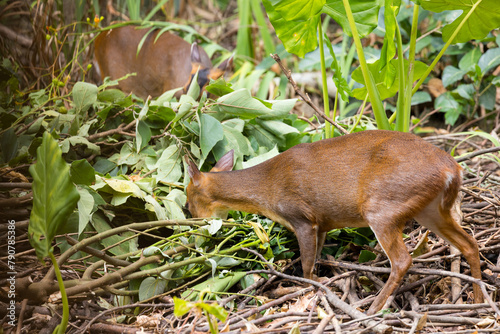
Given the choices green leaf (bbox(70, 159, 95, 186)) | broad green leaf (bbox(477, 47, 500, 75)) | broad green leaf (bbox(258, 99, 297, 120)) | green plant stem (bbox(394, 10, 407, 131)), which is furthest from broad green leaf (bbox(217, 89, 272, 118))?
broad green leaf (bbox(477, 47, 500, 75))

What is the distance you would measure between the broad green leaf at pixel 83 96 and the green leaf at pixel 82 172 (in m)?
1.18

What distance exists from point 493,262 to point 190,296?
1872 mm

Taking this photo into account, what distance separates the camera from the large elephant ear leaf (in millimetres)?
2031

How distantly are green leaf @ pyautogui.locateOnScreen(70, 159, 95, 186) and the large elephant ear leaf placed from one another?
593 mm

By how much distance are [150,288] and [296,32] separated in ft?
6.62

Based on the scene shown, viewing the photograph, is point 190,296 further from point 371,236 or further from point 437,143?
point 437,143

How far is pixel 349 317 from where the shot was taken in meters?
2.46

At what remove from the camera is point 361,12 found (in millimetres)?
3428

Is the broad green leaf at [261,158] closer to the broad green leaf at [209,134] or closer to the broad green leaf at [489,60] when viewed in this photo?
the broad green leaf at [209,134]

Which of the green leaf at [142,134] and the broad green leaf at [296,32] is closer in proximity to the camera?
the broad green leaf at [296,32]

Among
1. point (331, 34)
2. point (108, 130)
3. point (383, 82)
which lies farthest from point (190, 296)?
point (331, 34)

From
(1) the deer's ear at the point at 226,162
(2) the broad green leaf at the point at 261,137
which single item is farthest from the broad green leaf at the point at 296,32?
(1) the deer's ear at the point at 226,162

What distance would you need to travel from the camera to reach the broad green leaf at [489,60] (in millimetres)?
5164

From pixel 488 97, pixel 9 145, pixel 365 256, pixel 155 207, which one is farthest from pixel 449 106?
pixel 9 145
